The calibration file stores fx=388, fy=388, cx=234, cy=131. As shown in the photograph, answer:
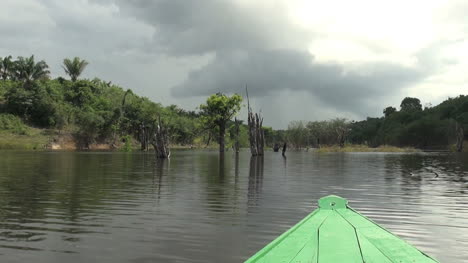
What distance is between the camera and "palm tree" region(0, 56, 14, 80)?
107312 millimetres

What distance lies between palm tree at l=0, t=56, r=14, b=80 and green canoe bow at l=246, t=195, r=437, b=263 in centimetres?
12121

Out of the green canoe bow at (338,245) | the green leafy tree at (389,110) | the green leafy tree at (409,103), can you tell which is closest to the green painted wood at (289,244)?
the green canoe bow at (338,245)

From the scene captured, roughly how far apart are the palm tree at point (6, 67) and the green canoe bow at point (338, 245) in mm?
121211

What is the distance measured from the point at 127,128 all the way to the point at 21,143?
27.7 metres

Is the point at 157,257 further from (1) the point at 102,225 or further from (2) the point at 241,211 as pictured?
(2) the point at 241,211

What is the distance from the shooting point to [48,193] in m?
15.3

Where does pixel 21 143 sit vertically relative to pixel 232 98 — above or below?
below

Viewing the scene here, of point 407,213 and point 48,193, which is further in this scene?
point 48,193

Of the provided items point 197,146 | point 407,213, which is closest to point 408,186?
point 407,213

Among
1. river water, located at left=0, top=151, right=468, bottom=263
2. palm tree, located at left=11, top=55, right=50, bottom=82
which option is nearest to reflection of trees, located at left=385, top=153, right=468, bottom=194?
river water, located at left=0, top=151, right=468, bottom=263

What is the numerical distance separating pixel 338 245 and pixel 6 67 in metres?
125

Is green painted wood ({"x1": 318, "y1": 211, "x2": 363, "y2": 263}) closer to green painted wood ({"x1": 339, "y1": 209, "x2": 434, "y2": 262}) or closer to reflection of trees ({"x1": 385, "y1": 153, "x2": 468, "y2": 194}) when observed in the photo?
green painted wood ({"x1": 339, "y1": 209, "x2": 434, "y2": 262})

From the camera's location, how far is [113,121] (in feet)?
318

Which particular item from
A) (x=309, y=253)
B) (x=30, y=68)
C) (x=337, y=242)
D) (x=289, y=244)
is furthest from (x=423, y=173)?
(x=30, y=68)
